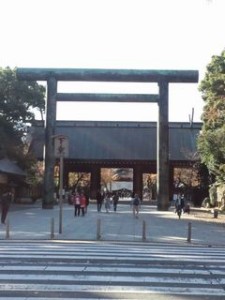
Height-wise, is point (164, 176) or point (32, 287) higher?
point (164, 176)

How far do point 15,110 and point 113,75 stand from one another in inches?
546

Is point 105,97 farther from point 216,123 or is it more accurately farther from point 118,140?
point 118,140

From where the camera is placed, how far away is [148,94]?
4209cm

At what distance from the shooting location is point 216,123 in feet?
147

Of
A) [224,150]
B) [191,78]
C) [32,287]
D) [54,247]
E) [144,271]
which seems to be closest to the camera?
[32,287]

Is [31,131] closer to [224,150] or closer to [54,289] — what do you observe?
[224,150]

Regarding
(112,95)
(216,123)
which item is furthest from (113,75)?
(216,123)

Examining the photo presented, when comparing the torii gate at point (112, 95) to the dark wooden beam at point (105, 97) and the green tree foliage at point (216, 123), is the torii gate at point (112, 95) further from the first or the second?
the green tree foliage at point (216, 123)

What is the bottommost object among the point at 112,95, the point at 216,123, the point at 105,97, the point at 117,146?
the point at 216,123

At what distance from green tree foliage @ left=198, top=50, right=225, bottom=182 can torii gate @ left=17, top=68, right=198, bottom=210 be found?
Result: 8.04ft

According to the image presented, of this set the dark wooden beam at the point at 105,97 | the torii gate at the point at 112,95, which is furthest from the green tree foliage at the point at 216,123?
the dark wooden beam at the point at 105,97

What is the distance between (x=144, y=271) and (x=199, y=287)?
71.7 inches

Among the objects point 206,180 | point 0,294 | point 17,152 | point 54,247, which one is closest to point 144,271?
point 0,294

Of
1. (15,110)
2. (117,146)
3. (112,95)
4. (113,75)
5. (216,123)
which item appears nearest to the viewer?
(113,75)
